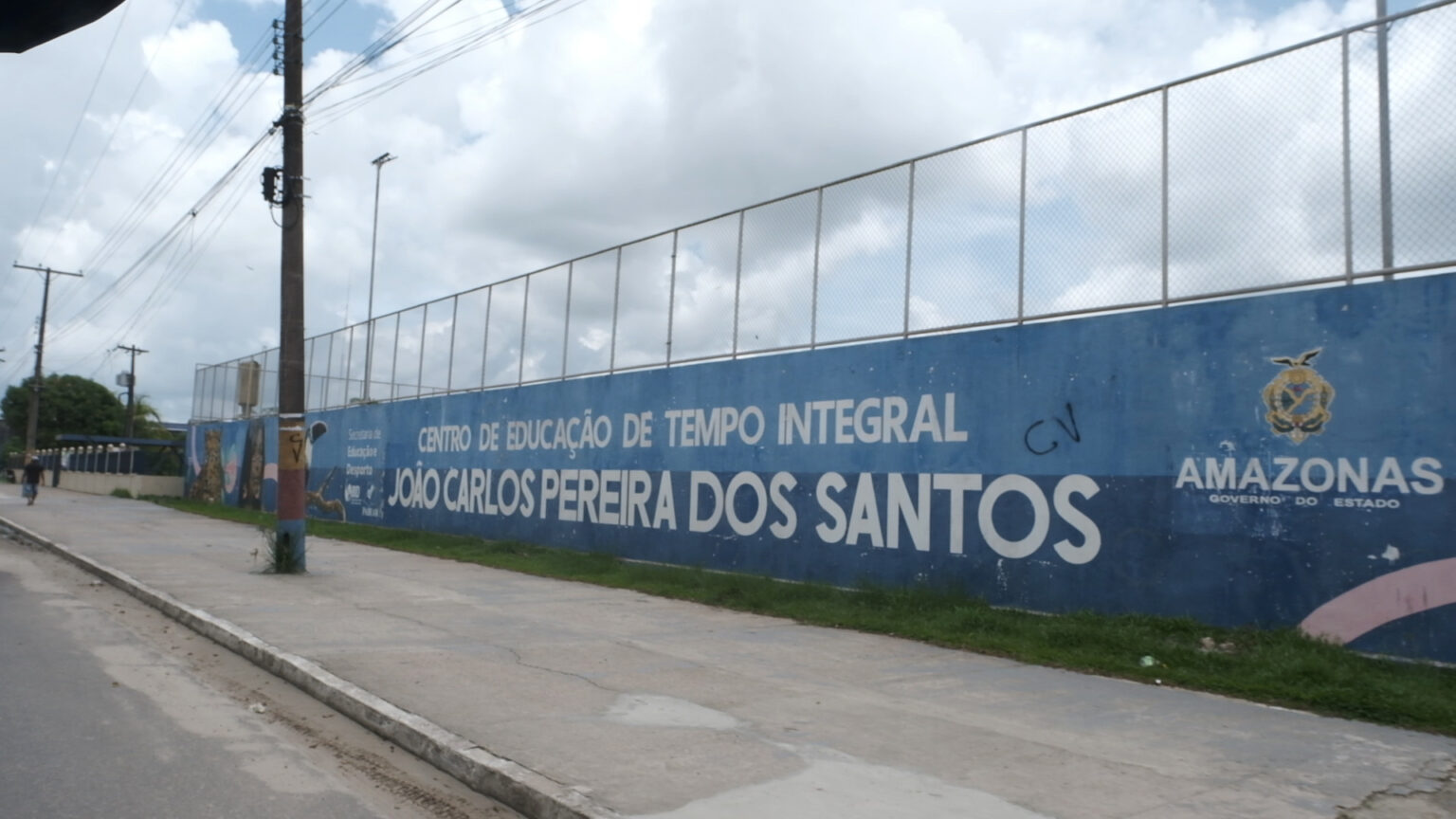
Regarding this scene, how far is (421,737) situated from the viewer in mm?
5824

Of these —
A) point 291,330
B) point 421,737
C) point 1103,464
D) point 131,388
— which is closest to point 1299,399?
point 1103,464

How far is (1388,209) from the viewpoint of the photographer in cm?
875

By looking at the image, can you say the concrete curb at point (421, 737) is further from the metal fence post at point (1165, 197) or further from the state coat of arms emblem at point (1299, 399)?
the metal fence post at point (1165, 197)

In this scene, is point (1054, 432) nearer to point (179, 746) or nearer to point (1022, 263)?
point (1022, 263)

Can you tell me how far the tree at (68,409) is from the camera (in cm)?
7650

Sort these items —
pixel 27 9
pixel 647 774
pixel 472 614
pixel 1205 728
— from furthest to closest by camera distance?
1. pixel 472 614
2. pixel 1205 728
3. pixel 647 774
4. pixel 27 9

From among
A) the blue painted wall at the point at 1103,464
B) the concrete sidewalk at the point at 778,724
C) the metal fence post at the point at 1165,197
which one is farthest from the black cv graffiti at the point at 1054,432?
the concrete sidewalk at the point at 778,724

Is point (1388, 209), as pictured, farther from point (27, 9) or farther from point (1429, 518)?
point (27, 9)

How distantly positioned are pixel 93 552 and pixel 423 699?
12.8 metres

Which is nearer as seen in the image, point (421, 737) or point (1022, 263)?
point (421, 737)

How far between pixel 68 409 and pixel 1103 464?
84.7 meters

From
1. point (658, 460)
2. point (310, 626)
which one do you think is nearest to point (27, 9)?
point (310, 626)

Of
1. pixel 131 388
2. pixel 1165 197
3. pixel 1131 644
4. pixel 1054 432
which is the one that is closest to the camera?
pixel 1131 644

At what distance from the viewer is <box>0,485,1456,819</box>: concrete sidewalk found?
495 cm
